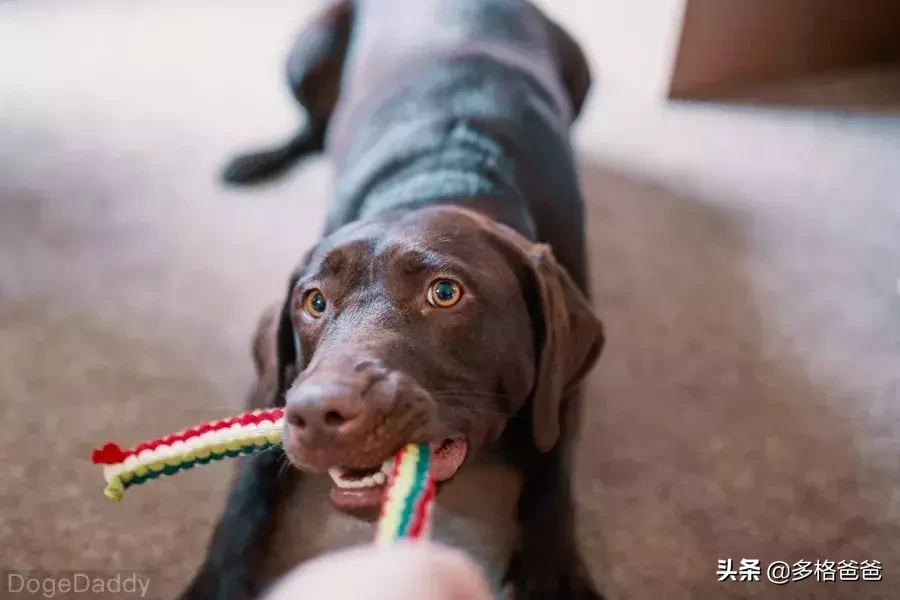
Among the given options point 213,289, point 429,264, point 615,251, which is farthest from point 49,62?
point 429,264

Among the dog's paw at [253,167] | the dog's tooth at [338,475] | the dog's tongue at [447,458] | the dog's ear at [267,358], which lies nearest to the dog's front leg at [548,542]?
the dog's tongue at [447,458]

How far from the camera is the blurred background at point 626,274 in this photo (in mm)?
1446

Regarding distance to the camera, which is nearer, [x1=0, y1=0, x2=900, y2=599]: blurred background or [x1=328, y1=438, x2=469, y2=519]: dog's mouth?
[x1=328, y1=438, x2=469, y2=519]: dog's mouth

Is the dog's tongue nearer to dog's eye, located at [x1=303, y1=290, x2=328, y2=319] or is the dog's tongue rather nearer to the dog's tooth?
the dog's tooth

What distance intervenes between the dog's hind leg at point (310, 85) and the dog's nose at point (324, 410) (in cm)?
165

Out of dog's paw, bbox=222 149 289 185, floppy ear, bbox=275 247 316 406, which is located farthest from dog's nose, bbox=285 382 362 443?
dog's paw, bbox=222 149 289 185

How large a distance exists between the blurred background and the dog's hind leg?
0.32 ft

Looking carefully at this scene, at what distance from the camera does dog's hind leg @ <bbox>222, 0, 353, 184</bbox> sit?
2479mm

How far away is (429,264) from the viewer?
3.85 ft

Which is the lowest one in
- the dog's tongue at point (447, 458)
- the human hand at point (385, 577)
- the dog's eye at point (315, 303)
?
the dog's tongue at point (447, 458)

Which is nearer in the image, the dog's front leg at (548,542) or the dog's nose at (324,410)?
the dog's nose at (324,410)

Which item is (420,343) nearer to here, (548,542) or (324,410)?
(324,410)

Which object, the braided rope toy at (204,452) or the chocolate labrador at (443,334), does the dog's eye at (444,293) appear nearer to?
the chocolate labrador at (443,334)

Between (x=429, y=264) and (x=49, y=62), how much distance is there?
267cm
